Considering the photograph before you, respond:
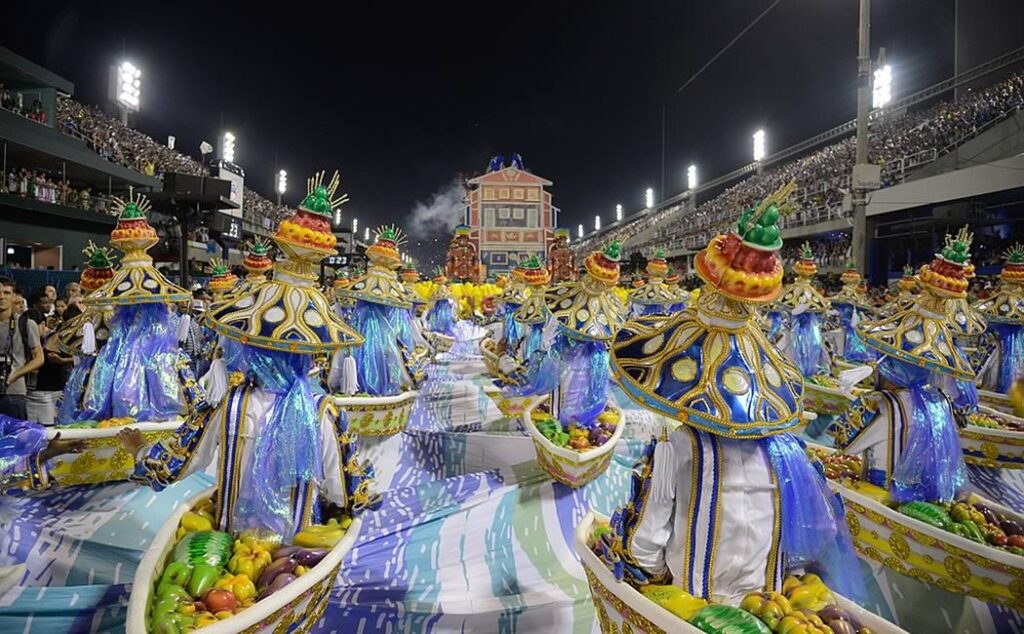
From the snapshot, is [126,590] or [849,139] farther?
[849,139]

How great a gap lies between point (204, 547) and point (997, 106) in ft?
65.2

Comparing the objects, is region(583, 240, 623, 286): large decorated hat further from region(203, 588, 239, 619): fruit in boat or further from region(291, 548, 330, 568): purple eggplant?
region(203, 588, 239, 619): fruit in boat

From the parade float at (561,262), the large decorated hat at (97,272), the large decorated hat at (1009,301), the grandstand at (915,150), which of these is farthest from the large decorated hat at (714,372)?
the parade float at (561,262)

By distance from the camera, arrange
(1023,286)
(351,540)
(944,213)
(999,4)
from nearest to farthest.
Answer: (351,540) → (1023,286) → (944,213) → (999,4)

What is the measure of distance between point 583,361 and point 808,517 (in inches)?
122

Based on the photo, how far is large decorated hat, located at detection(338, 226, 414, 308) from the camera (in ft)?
21.3

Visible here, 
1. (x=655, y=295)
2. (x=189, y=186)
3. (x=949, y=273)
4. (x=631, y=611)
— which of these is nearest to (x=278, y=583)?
(x=631, y=611)

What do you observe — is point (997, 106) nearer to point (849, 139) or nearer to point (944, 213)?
point (944, 213)

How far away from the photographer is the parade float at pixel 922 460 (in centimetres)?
326

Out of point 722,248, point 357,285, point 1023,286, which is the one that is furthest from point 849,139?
point 722,248

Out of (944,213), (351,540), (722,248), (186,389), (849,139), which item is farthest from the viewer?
(849,139)

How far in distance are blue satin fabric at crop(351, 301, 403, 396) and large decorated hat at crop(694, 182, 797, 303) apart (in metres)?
4.82

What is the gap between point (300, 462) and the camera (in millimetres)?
2668

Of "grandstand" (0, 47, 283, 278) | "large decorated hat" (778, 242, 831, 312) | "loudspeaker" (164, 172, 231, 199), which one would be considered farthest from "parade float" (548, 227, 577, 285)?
"loudspeaker" (164, 172, 231, 199)
